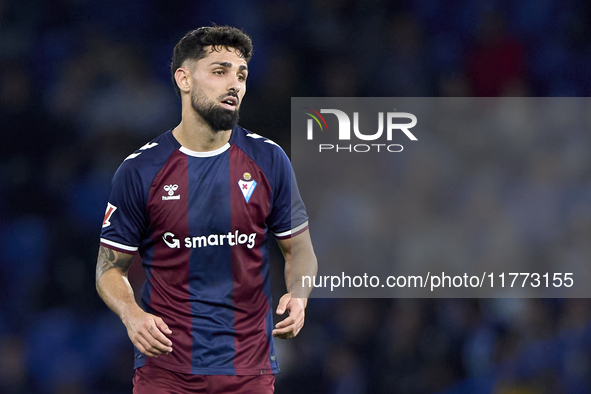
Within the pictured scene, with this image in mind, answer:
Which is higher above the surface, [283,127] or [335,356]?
[283,127]

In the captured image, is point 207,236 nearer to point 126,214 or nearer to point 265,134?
point 126,214

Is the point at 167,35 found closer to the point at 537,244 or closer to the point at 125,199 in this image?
the point at 125,199

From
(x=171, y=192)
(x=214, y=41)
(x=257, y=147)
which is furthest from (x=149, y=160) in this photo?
(x=214, y=41)

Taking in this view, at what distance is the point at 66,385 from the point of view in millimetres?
3865

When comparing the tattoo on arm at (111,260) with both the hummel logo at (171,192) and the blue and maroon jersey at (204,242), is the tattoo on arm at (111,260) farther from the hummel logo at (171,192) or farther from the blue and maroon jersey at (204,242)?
the hummel logo at (171,192)

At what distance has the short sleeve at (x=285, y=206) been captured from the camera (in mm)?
2570

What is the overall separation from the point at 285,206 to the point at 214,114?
0.44m

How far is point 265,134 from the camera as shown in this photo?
12.9 ft

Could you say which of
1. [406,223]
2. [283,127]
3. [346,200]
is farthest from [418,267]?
[283,127]

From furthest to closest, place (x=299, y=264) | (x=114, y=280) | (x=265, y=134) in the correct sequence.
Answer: (x=265, y=134) < (x=299, y=264) < (x=114, y=280)

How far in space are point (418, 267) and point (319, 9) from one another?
5.49 feet

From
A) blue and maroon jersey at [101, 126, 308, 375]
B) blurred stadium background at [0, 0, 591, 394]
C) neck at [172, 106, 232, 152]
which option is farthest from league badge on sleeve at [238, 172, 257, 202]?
blurred stadium background at [0, 0, 591, 394]

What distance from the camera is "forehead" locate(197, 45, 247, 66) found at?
2.56 meters

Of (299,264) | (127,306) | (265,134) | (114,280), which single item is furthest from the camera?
(265,134)
